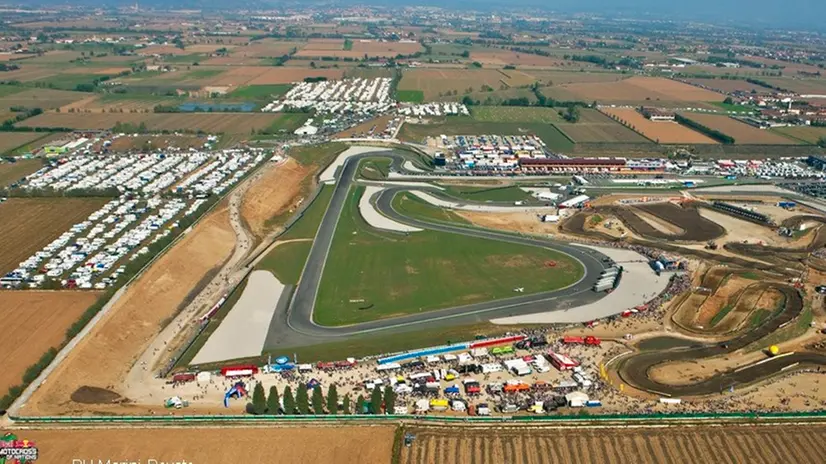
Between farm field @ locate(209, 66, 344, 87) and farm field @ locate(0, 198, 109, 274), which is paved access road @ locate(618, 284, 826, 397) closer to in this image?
farm field @ locate(0, 198, 109, 274)

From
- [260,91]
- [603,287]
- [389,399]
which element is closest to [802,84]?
[603,287]

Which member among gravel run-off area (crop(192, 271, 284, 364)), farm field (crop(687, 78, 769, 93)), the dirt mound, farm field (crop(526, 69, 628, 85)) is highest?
farm field (crop(687, 78, 769, 93))

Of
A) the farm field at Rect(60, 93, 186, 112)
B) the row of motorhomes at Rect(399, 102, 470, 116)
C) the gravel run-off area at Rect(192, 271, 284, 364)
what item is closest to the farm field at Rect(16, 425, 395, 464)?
the gravel run-off area at Rect(192, 271, 284, 364)

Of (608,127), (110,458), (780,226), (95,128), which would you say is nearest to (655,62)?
(608,127)

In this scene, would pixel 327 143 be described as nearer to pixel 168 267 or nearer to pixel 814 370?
pixel 168 267

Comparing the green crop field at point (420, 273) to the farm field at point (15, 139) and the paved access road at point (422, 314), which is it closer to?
the paved access road at point (422, 314)

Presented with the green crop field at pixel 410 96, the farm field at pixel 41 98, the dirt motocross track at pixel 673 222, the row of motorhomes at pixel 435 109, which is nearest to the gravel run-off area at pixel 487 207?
the dirt motocross track at pixel 673 222
